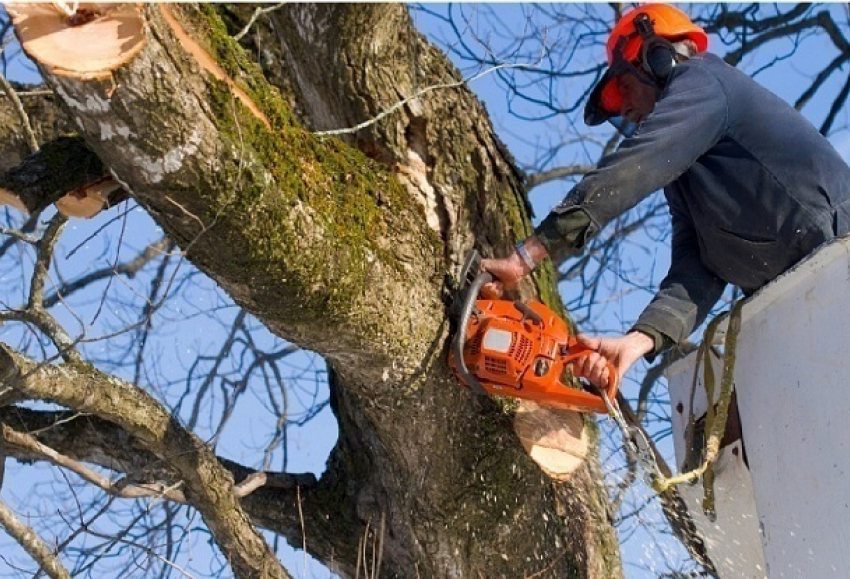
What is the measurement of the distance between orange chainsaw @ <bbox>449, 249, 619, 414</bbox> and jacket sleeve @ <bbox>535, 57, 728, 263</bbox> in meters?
0.22

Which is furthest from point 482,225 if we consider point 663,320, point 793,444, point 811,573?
point 811,573

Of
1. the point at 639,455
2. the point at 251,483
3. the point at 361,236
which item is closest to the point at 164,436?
the point at 251,483

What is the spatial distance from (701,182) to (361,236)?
1029mm

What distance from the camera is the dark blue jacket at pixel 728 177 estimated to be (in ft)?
8.77

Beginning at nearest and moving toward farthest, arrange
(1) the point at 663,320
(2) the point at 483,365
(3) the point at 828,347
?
(3) the point at 828,347 < (2) the point at 483,365 < (1) the point at 663,320

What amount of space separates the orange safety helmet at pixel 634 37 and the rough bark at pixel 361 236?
0.40 meters

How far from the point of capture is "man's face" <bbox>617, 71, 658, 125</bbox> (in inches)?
122

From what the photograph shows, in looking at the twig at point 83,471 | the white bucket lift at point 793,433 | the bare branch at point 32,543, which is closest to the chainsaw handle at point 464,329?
the white bucket lift at point 793,433

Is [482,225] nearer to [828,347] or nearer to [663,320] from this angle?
[663,320]

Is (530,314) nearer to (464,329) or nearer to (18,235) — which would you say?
(464,329)

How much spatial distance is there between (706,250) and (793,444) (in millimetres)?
861

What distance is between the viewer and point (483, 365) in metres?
2.71

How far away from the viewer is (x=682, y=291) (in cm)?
309

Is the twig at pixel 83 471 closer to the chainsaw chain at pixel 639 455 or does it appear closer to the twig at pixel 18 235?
the twig at pixel 18 235
